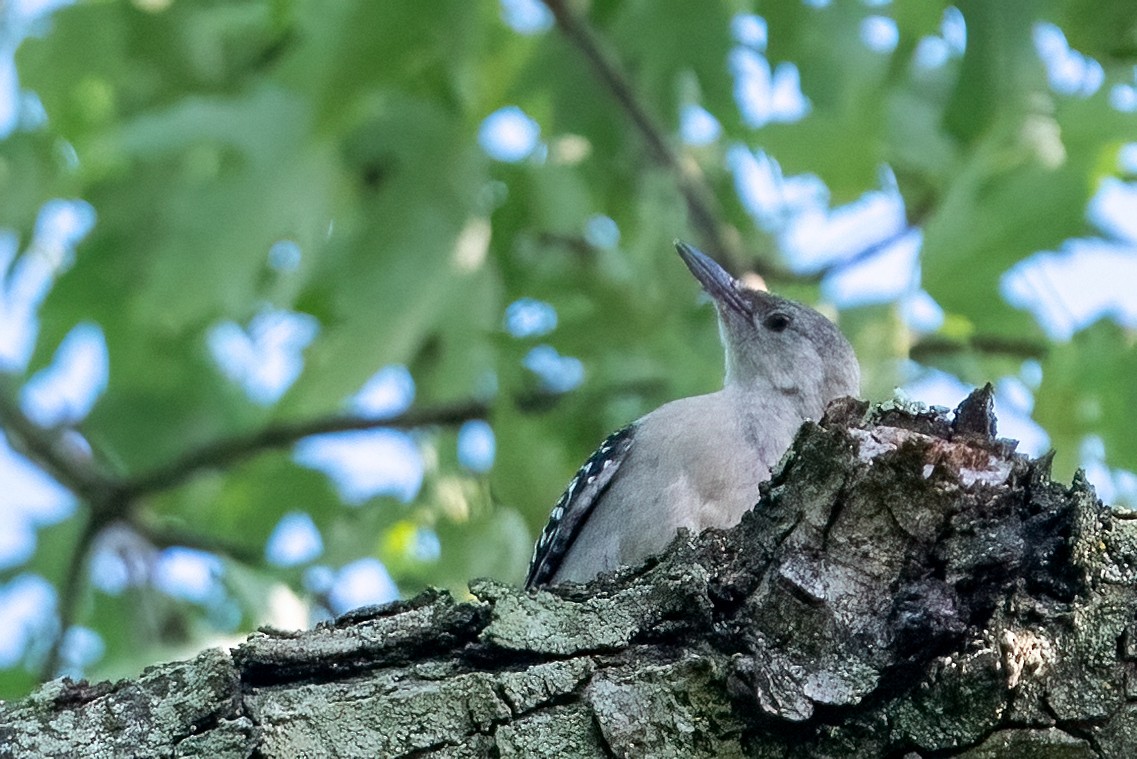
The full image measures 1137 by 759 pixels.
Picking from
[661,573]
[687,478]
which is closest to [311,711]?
[661,573]

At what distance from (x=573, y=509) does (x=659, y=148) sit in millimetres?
3311

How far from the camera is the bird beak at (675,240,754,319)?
333 inches

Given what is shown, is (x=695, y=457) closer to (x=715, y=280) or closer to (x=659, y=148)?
(x=715, y=280)

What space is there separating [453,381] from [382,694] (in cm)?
614

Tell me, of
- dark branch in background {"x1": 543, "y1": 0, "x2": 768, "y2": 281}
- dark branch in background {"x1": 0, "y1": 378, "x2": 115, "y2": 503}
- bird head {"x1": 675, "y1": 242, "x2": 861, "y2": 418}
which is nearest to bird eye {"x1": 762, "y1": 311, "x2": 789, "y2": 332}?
bird head {"x1": 675, "y1": 242, "x2": 861, "y2": 418}

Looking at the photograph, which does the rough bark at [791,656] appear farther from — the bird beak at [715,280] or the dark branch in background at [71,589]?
the dark branch in background at [71,589]

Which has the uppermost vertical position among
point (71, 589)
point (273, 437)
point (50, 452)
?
point (50, 452)

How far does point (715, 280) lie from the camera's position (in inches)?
336

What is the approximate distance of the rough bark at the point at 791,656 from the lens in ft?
11.0

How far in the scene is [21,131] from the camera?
10.7m

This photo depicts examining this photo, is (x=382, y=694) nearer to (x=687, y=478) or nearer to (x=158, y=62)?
(x=687, y=478)

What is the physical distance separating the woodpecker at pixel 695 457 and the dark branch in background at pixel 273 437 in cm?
213

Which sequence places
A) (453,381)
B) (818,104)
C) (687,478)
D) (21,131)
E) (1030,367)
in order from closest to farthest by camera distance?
1. (687,478)
2. (818,104)
3. (1030,367)
4. (453,381)
5. (21,131)

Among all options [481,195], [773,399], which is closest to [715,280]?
[773,399]
